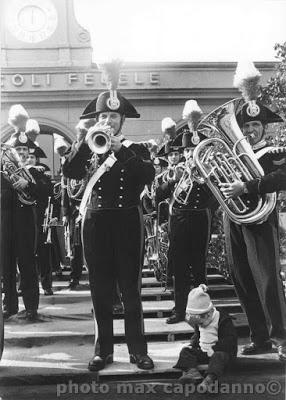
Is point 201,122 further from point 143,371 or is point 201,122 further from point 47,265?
point 47,265

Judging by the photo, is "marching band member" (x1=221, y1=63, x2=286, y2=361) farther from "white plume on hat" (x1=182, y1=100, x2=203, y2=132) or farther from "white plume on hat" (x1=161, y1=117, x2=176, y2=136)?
"white plume on hat" (x1=161, y1=117, x2=176, y2=136)

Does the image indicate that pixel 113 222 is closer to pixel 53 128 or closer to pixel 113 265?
pixel 113 265

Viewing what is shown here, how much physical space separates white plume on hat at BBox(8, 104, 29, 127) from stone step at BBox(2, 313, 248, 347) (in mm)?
1518

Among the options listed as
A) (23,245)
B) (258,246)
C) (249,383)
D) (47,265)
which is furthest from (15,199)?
(249,383)

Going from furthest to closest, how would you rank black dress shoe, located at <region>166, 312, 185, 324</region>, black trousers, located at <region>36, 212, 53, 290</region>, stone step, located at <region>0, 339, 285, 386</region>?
black trousers, located at <region>36, 212, 53, 290</region> < black dress shoe, located at <region>166, 312, 185, 324</region> < stone step, located at <region>0, 339, 285, 386</region>

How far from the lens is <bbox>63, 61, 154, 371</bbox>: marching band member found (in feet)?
14.7

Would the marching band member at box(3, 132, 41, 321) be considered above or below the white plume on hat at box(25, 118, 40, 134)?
below

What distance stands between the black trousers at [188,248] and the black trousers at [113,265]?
0.75m

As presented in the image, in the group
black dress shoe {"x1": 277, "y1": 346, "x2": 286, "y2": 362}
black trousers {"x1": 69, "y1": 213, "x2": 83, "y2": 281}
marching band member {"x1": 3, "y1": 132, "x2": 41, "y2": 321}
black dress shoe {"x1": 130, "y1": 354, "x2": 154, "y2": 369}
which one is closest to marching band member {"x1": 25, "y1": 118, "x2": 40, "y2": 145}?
marching band member {"x1": 3, "y1": 132, "x2": 41, "y2": 321}

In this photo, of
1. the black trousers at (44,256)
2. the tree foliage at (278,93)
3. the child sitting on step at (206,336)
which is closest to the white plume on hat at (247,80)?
the tree foliage at (278,93)

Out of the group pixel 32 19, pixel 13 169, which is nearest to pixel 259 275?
pixel 13 169

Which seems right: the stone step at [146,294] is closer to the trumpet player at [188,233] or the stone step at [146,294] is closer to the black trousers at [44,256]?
the trumpet player at [188,233]

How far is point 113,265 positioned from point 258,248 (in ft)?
3.35

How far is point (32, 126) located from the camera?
495 centimetres
